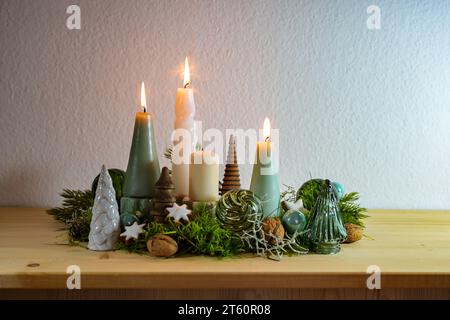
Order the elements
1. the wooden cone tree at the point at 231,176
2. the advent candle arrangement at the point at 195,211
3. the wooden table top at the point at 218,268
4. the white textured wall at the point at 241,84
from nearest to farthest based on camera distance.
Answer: the wooden table top at the point at 218,268, the advent candle arrangement at the point at 195,211, the wooden cone tree at the point at 231,176, the white textured wall at the point at 241,84

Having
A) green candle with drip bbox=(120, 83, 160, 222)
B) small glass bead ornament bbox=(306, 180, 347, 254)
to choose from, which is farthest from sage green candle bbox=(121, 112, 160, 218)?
small glass bead ornament bbox=(306, 180, 347, 254)

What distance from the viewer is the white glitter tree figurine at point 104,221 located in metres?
0.72

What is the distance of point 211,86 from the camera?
3.64 feet

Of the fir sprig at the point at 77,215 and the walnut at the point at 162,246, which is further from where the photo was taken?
the fir sprig at the point at 77,215

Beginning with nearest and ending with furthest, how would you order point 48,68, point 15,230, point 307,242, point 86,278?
point 86,278, point 307,242, point 15,230, point 48,68

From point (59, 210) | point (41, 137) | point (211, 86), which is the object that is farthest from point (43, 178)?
point (211, 86)

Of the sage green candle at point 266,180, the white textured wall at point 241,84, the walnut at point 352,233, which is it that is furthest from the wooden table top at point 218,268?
the white textured wall at point 241,84

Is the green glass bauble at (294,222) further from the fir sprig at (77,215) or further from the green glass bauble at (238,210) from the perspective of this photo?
the fir sprig at (77,215)

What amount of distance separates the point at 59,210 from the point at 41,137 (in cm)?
22

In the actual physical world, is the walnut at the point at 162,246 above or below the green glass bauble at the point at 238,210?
below

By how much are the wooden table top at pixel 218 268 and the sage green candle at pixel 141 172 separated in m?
0.09

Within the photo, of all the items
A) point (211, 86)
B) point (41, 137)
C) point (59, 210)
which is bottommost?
point (59, 210)

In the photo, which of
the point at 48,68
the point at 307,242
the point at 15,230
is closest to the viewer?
the point at 307,242
